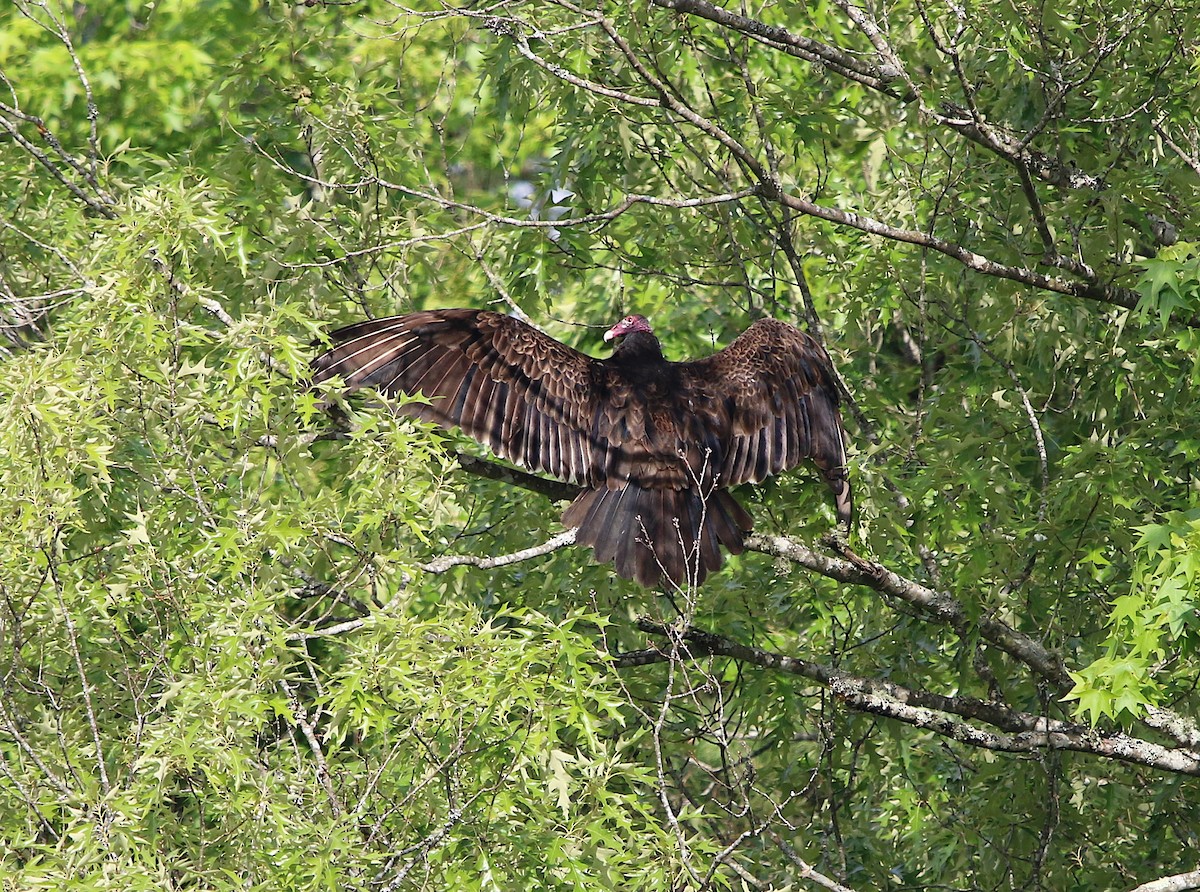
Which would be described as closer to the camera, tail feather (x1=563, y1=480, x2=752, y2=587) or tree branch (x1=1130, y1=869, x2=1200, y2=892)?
tree branch (x1=1130, y1=869, x2=1200, y2=892)

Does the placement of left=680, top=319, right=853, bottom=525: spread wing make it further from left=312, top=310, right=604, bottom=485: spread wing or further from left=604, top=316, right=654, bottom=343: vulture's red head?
left=312, top=310, right=604, bottom=485: spread wing

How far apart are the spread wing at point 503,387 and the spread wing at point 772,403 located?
15.0 inches

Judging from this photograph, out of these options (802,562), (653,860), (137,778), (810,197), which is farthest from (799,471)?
(137,778)

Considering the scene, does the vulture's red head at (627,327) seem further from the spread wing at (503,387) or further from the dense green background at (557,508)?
the spread wing at (503,387)

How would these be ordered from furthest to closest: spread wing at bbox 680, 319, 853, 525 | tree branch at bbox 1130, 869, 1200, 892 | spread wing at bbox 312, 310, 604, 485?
spread wing at bbox 680, 319, 853, 525
spread wing at bbox 312, 310, 604, 485
tree branch at bbox 1130, 869, 1200, 892

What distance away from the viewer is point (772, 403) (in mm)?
4133

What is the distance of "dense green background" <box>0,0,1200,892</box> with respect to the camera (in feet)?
8.73

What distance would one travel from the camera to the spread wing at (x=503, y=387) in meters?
3.93

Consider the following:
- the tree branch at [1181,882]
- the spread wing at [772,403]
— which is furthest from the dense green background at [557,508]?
the spread wing at [772,403]

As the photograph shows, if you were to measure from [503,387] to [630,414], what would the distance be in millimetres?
357

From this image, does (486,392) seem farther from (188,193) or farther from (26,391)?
(26,391)

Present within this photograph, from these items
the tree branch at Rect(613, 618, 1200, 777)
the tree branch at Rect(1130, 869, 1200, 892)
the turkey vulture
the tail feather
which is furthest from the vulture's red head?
the tree branch at Rect(1130, 869, 1200, 892)

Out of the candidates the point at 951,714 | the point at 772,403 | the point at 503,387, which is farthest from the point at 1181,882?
the point at 503,387

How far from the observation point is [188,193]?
3.06 metres
